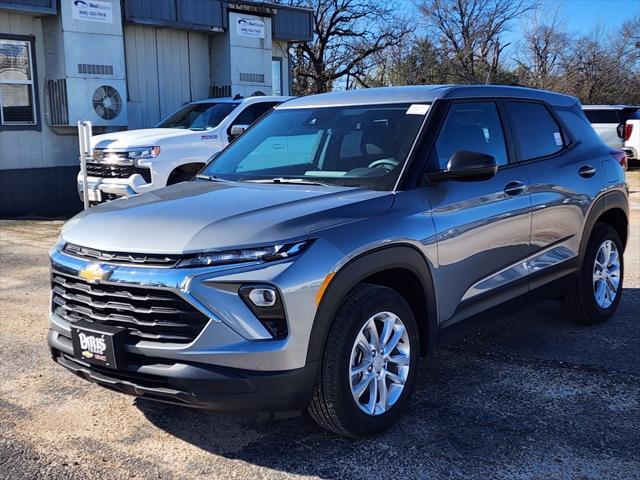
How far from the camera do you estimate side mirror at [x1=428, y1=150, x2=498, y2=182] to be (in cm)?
379

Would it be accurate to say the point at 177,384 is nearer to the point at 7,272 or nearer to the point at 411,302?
the point at 411,302

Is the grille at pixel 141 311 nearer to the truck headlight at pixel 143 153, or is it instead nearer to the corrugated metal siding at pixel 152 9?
the truck headlight at pixel 143 153

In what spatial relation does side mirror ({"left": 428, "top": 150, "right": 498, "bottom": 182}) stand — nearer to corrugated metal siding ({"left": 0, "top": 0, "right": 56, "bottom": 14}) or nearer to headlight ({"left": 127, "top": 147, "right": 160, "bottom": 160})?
headlight ({"left": 127, "top": 147, "right": 160, "bottom": 160})

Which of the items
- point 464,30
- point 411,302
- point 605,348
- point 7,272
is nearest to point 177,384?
point 411,302

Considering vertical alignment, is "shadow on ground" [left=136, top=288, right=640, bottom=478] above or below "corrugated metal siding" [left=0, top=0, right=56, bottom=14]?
below

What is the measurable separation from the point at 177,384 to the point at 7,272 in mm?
5548

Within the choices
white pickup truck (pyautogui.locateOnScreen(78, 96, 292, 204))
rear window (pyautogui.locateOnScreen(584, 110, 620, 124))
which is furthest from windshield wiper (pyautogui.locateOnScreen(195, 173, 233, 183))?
rear window (pyautogui.locateOnScreen(584, 110, 620, 124))

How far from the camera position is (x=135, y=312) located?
317 centimetres

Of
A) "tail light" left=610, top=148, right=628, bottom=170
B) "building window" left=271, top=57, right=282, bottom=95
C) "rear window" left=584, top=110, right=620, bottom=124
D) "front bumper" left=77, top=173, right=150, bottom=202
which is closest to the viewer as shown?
"tail light" left=610, top=148, right=628, bottom=170

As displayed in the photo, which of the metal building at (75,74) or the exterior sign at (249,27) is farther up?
the exterior sign at (249,27)

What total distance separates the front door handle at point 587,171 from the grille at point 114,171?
609 centimetres

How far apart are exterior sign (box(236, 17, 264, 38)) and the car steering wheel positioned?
12.2 m

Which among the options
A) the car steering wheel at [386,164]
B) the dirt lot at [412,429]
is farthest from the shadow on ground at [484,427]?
the car steering wheel at [386,164]

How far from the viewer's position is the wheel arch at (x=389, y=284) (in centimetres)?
316
